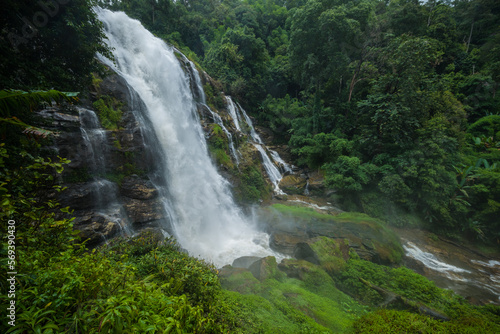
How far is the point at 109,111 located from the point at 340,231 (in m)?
12.9

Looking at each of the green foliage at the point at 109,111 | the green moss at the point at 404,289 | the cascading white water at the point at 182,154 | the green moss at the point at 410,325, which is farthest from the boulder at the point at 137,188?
the green moss at the point at 410,325

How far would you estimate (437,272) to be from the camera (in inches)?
349

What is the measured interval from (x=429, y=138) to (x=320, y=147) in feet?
22.7

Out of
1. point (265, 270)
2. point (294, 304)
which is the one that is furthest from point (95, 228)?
point (294, 304)

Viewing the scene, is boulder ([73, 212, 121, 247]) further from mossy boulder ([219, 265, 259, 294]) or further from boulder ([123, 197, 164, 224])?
mossy boulder ([219, 265, 259, 294])

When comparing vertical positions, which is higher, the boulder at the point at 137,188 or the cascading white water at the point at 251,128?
the cascading white water at the point at 251,128

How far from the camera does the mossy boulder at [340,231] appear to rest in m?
8.98

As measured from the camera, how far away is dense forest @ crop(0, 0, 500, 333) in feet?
6.26

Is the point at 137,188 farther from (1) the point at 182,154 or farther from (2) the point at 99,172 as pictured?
(1) the point at 182,154

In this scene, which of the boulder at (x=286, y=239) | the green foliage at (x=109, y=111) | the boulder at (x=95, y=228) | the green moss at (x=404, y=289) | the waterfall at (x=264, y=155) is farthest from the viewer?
the waterfall at (x=264, y=155)

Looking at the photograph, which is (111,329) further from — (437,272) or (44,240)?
(437,272)

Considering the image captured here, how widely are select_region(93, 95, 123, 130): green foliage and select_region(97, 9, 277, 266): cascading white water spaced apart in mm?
1920

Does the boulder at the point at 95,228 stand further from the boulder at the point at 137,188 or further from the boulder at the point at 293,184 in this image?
the boulder at the point at 293,184

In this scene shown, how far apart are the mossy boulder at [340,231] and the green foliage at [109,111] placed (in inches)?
370
